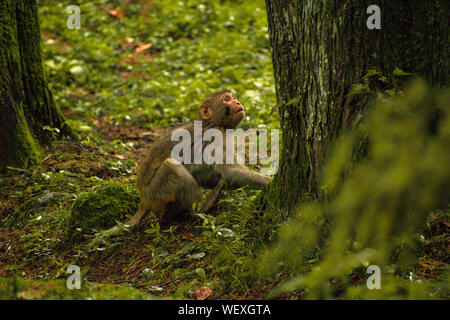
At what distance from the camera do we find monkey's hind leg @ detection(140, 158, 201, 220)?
4984 millimetres

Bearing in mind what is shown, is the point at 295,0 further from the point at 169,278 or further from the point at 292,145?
the point at 169,278

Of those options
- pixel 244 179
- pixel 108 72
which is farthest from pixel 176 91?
pixel 244 179

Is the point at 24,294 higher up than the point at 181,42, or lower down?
lower down

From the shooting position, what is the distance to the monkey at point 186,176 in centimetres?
502

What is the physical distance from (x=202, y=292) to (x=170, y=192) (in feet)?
4.74

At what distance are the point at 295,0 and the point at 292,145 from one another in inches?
45.0

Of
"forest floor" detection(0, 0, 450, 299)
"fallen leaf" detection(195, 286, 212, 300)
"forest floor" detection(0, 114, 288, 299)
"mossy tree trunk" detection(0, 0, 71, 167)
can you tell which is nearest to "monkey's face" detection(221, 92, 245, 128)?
"forest floor" detection(0, 0, 450, 299)

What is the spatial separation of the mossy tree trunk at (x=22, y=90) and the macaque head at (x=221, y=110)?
8.43 feet

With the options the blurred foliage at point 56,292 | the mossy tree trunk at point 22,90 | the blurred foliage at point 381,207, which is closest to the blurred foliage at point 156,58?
the mossy tree trunk at point 22,90

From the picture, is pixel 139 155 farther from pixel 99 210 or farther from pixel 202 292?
pixel 202 292

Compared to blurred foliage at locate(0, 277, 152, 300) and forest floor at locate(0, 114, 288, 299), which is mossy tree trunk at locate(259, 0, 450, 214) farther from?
blurred foliage at locate(0, 277, 152, 300)

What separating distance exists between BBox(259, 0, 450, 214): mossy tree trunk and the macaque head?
1.69 metres

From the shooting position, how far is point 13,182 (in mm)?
6340

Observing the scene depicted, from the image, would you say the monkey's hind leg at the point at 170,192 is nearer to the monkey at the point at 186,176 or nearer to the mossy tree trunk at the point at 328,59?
the monkey at the point at 186,176
